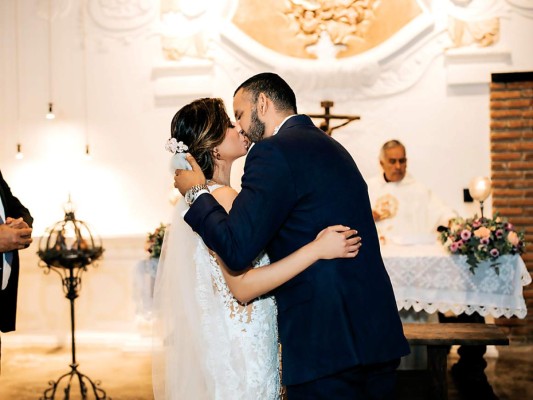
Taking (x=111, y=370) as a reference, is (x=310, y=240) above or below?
above

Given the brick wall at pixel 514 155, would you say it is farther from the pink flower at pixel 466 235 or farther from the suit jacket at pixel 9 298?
the suit jacket at pixel 9 298

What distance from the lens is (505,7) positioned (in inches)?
263

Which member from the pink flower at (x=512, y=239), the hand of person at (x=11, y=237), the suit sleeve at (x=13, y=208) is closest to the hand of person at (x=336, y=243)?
the hand of person at (x=11, y=237)

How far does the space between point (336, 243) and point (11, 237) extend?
6.15 feet

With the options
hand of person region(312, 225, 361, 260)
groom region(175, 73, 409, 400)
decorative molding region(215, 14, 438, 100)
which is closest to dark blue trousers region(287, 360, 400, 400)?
groom region(175, 73, 409, 400)

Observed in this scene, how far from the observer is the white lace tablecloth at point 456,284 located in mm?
5020

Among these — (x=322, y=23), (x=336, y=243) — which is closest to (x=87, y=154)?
(x=322, y=23)

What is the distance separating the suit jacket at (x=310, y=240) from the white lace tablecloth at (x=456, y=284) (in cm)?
293

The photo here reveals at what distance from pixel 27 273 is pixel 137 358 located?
5.52 feet

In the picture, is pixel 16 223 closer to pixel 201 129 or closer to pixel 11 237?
pixel 11 237

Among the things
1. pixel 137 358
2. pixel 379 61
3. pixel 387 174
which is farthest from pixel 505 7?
pixel 137 358

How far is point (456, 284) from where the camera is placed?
5090 mm

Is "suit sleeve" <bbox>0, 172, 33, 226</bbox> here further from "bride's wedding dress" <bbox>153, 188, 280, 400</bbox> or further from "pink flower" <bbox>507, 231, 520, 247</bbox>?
"pink flower" <bbox>507, 231, 520, 247</bbox>

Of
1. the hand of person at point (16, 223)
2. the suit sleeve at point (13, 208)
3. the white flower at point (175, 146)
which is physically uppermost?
the white flower at point (175, 146)
